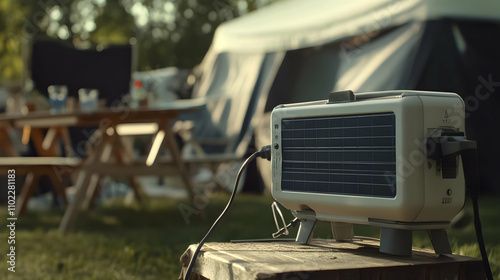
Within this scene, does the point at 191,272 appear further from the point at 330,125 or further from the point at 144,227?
the point at 144,227

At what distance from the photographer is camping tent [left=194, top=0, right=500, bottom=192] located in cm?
397

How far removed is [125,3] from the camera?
15.8 meters

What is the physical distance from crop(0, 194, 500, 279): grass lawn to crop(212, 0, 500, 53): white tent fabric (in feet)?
3.95

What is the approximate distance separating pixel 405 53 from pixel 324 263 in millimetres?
3040

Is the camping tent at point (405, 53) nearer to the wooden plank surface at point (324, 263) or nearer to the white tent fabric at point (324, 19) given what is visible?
the white tent fabric at point (324, 19)

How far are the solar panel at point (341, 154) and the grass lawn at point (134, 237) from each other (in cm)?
81

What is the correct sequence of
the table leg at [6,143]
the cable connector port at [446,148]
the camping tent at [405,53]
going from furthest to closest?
→ the table leg at [6,143]
the camping tent at [405,53]
the cable connector port at [446,148]

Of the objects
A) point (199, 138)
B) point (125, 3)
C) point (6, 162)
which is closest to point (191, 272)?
point (6, 162)

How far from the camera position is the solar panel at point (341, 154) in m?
1.21

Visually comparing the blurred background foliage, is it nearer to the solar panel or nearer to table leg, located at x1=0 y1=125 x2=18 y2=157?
table leg, located at x1=0 y1=125 x2=18 y2=157

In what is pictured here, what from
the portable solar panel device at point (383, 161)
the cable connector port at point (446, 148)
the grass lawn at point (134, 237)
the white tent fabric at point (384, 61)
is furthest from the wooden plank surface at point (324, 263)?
the white tent fabric at point (384, 61)

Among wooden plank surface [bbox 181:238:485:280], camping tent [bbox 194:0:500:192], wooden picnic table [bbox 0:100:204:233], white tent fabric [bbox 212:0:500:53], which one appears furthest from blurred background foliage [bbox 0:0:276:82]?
wooden plank surface [bbox 181:238:485:280]

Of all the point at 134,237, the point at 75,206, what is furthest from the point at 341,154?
the point at 75,206

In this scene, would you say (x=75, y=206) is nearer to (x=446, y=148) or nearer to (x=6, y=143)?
(x=6, y=143)
